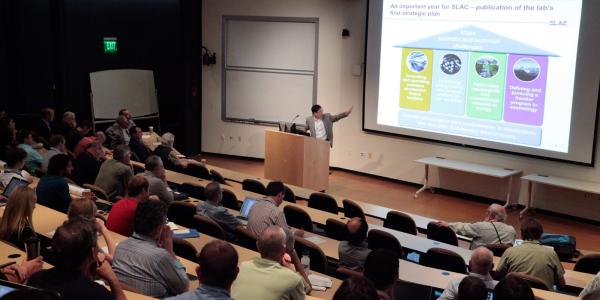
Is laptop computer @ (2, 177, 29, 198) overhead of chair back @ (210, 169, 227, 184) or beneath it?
overhead

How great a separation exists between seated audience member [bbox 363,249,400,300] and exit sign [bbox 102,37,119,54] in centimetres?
943

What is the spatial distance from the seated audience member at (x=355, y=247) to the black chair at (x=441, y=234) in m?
1.48

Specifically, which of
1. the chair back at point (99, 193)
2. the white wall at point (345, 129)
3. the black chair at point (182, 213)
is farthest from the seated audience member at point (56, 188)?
the white wall at point (345, 129)

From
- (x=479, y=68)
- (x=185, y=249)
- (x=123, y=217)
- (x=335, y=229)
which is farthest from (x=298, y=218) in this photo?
(x=479, y=68)

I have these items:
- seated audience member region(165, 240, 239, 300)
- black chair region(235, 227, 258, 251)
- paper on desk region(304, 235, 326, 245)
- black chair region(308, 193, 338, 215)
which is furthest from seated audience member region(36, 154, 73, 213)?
seated audience member region(165, 240, 239, 300)

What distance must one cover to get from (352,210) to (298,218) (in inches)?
31.8

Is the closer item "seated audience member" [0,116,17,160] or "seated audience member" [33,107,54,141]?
"seated audience member" [0,116,17,160]

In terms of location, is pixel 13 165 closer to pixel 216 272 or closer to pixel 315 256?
pixel 315 256

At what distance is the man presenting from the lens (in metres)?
10.9

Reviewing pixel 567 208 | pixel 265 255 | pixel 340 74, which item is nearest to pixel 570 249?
pixel 567 208

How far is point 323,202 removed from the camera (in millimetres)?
7586

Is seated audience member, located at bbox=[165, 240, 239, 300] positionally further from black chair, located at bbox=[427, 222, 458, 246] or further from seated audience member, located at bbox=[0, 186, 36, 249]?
black chair, located at bbox=[427, 222, 458, 246]

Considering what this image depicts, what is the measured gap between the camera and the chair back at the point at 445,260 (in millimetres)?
5434

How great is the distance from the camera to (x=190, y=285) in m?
4.40
